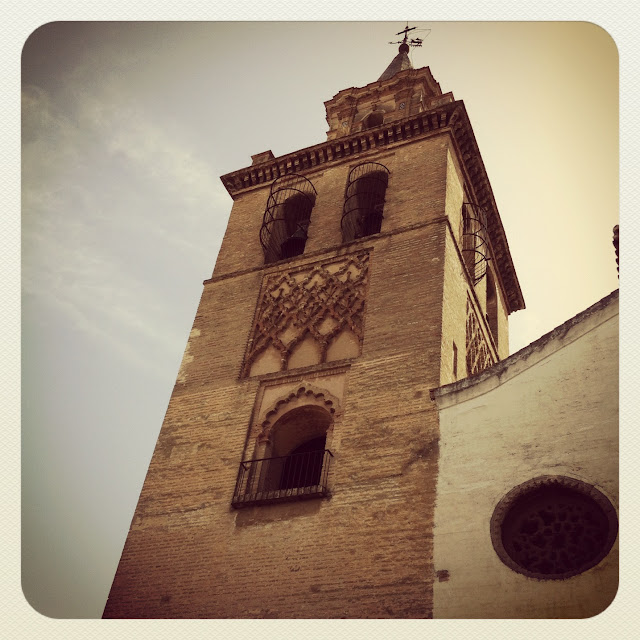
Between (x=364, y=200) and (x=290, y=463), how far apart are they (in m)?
5.02

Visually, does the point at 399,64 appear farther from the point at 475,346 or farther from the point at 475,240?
the point at 475,346

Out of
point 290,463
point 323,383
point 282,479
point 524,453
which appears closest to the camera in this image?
point 524,453

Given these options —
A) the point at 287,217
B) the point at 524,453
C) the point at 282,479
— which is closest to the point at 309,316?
the point at 282,479

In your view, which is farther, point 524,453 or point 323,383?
point 323,383

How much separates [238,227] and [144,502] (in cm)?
563

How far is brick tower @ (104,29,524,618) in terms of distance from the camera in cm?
779

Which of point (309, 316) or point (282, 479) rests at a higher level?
point (309, 316)

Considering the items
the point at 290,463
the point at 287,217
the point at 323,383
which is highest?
the point at 287,217

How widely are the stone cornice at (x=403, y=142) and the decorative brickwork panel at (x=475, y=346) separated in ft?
9.46

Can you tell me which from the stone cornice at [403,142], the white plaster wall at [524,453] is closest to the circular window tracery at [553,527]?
the white plaster wall at [524,453]

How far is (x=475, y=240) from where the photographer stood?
12969 millimetres

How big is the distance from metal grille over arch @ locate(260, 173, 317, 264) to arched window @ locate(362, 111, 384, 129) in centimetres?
269

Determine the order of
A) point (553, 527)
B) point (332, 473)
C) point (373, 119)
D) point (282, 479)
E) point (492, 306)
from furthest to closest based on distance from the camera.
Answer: point (373, 119), point (492, 306), point (282, 479), point (332, 473), point (553, 527)
